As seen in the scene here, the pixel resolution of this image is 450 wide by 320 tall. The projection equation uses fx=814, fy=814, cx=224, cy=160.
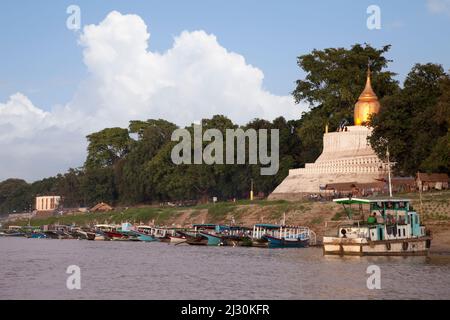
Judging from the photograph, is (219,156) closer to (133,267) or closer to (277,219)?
(277,219)

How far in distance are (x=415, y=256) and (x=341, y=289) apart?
19497 mm

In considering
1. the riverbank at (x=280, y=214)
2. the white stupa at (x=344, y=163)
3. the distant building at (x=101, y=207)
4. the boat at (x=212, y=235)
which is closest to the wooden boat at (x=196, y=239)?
the boat at (x=212, y=235)

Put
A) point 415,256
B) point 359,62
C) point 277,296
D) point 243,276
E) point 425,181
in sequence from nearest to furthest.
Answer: point 277,296 < point 243,276 < point 415,256 < point 425,181 < point 359,62

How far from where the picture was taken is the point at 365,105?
347 feet

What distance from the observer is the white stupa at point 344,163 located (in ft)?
315

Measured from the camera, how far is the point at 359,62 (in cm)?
11425

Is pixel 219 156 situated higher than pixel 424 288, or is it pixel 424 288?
pixel 219 156

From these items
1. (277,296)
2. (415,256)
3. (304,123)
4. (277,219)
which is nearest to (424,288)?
(277,296)

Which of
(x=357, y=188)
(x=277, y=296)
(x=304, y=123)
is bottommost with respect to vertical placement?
(x=277, y=296)

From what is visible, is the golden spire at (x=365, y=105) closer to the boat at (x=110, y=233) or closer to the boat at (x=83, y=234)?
the boat at (x=110, y=233)

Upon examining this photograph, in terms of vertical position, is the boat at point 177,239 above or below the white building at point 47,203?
below

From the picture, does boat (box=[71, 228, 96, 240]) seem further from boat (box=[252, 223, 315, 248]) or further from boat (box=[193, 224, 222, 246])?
boat (box=[252, 223, 315, 248])

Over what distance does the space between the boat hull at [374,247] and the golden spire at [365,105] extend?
48596mm

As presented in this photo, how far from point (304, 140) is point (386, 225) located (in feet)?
184
